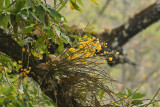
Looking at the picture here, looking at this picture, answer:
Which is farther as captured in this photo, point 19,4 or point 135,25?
point 135,25

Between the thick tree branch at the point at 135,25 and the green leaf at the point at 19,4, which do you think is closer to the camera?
the green leaf at the point at 19,4

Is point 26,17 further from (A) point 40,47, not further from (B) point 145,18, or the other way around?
(B) point 145,18

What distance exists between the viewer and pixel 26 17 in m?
1.25

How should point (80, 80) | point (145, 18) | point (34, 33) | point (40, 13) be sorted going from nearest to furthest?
point (40, 13) → point (80, 80) → point (34, 33) → point (145, 18)

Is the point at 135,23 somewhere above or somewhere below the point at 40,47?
above

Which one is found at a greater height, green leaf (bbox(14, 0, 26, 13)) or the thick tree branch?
the thick tree branch

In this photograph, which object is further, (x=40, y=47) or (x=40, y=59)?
(x=40, y=59)

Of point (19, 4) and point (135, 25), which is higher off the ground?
point (135, 25)

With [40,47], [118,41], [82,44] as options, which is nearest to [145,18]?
[118,41]

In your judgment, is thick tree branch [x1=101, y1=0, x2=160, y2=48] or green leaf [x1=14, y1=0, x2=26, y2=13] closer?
green leaf [x1=14, y1=0, x2=26, y2=13]

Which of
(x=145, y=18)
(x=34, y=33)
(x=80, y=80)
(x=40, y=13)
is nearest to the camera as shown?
(x=40, y=13)

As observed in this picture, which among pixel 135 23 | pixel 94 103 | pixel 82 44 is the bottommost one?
pixel 94 103

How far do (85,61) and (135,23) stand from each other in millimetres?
1927

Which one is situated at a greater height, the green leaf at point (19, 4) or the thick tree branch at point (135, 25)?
the thick tree branch at point (135, 25)
